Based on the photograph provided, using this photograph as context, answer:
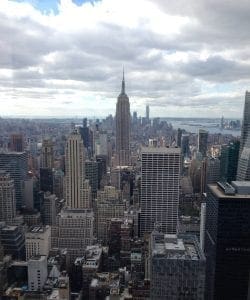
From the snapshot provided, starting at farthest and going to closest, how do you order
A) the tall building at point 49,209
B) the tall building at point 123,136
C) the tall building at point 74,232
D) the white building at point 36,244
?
the tall building at point 123,136
the tall building at point 49,209
the tall building at point 74,232
the white building at point 36,244

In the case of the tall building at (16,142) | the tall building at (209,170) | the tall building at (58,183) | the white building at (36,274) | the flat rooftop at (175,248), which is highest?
the tall building at (16,142)

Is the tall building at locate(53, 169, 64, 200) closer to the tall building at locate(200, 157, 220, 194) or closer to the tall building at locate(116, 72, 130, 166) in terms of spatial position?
the tall building at locate(116, 72, 130, 166)

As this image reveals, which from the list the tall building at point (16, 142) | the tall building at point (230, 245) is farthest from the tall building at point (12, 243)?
the tall building at point (230, 245)

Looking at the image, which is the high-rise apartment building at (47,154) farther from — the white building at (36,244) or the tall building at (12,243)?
the white building at (36,244)

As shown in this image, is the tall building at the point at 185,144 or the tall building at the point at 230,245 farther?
the tall building at the point at 185,144

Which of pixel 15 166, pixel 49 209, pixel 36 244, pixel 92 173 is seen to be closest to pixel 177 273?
pixel 36 244

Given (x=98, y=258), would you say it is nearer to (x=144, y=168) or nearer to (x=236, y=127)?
(x=144, y=168)

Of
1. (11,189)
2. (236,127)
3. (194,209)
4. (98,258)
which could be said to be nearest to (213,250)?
(98,258)
